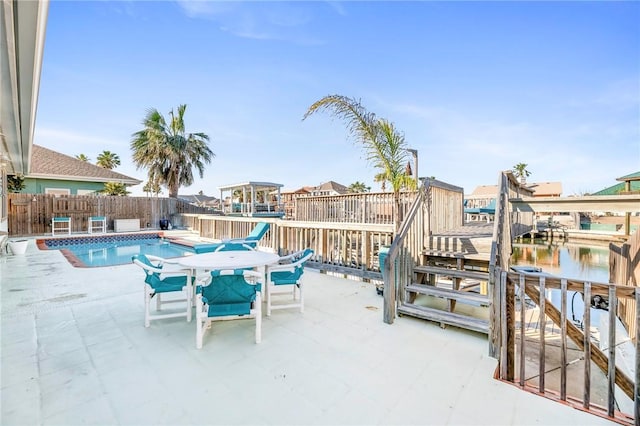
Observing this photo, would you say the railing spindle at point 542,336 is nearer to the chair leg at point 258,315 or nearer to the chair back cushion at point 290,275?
the chair leg at point 258,315

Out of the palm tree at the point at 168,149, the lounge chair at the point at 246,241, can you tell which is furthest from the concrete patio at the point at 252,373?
the palm tree at the point at 168,149

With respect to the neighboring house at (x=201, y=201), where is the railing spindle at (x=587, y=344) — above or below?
below

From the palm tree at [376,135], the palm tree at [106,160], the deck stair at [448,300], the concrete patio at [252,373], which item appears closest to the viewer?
the concrete patio at [252,373]

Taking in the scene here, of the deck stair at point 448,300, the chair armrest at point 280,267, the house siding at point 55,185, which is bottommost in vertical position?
the deck stair at point 448,300

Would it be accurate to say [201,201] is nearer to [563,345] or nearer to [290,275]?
[290,275]

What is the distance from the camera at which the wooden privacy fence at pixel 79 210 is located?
1221 centimetres

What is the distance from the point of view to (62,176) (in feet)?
46.1

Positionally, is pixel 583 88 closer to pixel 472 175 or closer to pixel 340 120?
pixel 472 175

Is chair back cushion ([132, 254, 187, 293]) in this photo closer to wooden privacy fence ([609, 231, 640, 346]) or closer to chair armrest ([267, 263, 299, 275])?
chair armrest ([267, 263, 299, 275])

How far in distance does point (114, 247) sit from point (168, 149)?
8.09 meters

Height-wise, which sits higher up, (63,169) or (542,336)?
(63,169)

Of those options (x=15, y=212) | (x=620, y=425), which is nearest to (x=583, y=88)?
(x=620, y=425)

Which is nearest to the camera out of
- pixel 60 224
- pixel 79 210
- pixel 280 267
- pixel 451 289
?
pixel 280 267

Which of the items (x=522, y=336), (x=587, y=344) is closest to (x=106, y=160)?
(x=522, y=336)
